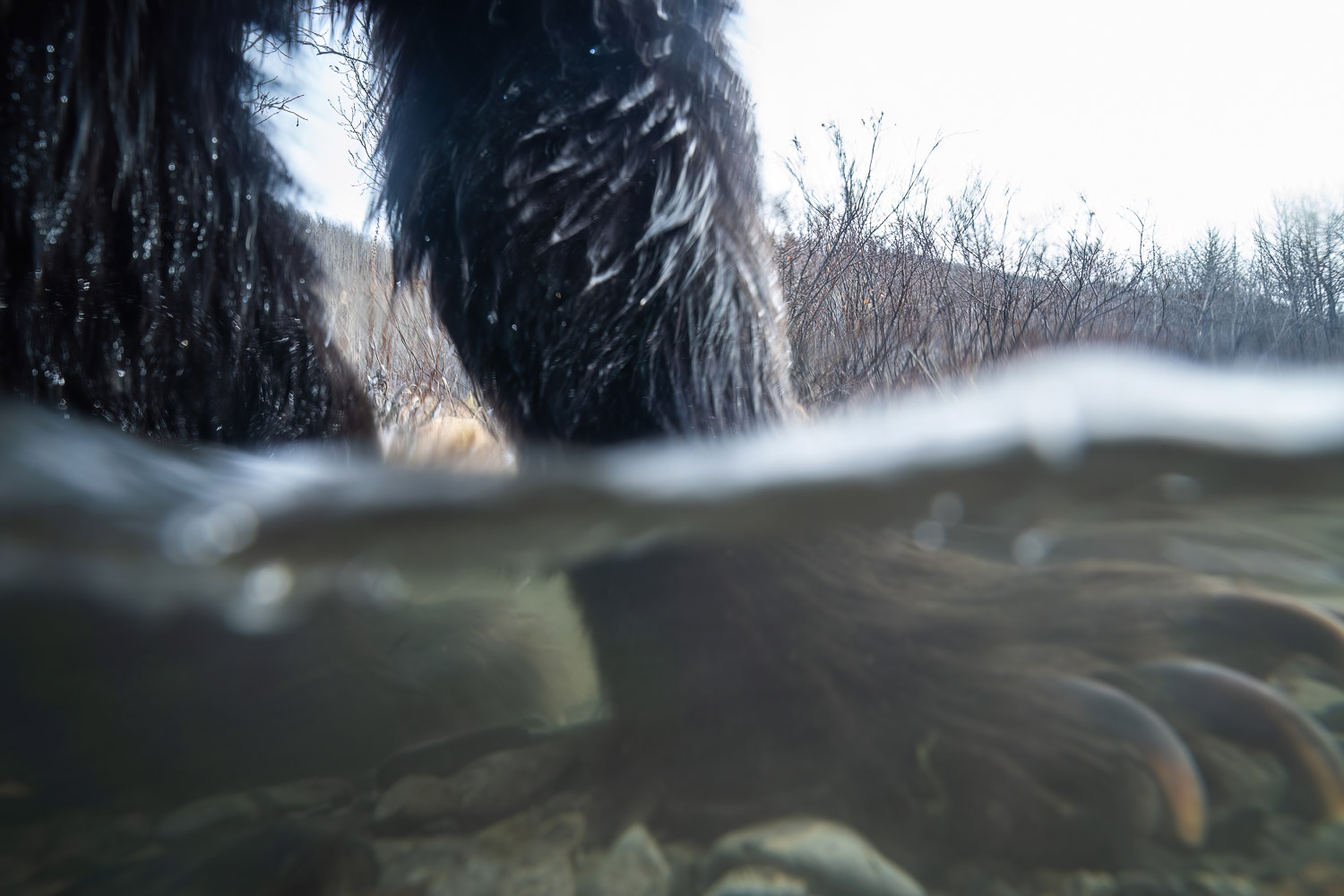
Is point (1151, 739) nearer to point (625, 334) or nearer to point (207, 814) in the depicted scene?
point (625, 334)

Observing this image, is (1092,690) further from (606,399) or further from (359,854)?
(359,854)

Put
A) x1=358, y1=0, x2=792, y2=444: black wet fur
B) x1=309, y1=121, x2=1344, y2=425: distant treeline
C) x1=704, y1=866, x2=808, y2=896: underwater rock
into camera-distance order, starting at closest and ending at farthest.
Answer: x1=704, y1=866, x2=808, y2=896: underwater rock
x1=358, y1=0, x2=792, y2=444: black wet fur
x1=309, y1=121, x2=1344, y2=425: distant treeline

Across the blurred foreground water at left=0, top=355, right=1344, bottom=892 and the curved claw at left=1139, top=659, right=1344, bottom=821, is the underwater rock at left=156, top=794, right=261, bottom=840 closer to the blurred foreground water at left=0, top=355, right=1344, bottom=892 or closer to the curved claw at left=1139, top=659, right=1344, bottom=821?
the blurred foreground water at left=0, top=355, right=1344, bottom=892

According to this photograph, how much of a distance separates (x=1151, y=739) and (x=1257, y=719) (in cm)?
25

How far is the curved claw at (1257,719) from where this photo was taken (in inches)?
55.4

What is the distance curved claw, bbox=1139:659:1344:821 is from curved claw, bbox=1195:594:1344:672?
112 millimetres

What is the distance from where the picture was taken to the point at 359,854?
1328 millimetres

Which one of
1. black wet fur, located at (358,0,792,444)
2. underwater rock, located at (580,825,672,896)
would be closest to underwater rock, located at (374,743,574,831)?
underwater rock, located at (580,825,672,896)

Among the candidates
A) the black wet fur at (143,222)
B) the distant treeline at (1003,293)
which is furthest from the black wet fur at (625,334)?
the distant treeline at (1003,293)

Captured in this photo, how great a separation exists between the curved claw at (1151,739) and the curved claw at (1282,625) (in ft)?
0.98

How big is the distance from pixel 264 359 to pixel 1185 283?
782 centimetres

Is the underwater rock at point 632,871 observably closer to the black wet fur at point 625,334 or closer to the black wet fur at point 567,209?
the black wet fur at point 625,334

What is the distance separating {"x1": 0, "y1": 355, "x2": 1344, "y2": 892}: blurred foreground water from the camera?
1319mm

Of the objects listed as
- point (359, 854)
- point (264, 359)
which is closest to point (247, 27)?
point (264, 359)
